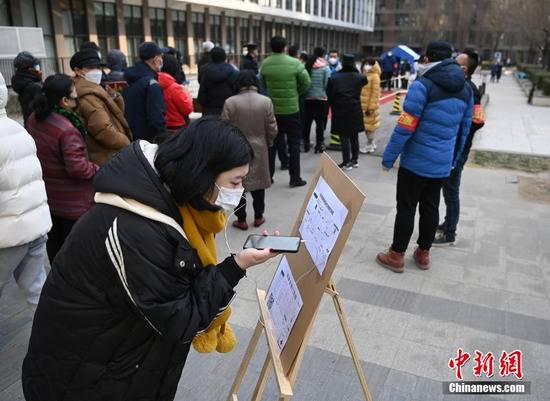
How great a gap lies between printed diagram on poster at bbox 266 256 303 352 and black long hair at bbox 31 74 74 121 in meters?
2.06

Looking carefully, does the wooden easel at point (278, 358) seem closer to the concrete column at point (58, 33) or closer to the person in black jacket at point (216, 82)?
the person in black jacket at point (216, 82)

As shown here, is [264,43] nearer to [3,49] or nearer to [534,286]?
[3,49]

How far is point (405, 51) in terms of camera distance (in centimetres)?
1906

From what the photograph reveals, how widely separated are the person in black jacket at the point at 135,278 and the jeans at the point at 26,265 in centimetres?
122

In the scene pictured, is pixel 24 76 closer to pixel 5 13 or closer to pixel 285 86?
pixel 285 86

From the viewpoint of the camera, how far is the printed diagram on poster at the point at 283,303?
6.40ft

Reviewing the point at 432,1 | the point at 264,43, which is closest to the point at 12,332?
the point at 264,43

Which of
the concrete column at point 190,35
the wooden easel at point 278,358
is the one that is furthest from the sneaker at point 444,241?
the concrete column at point 190,35

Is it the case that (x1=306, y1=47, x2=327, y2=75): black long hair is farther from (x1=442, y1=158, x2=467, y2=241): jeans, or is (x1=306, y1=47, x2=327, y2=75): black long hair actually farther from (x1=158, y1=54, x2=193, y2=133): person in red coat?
(x1=442, y1=158, x2=467, y2=241): jeans

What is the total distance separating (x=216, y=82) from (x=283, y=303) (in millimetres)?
4613

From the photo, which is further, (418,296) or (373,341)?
(418,296)

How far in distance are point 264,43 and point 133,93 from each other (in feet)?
125

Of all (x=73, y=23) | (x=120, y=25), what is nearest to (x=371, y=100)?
(x=73, y=23)

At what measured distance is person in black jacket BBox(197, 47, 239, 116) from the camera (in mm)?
6055
